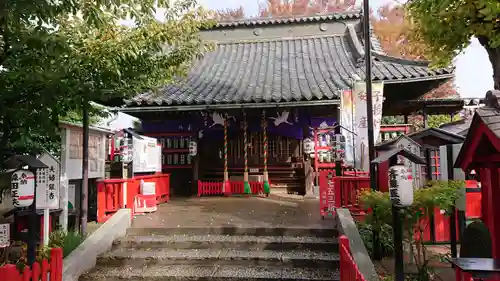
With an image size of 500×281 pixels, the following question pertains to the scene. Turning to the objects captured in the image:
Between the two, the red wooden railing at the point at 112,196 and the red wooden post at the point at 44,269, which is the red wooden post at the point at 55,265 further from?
the red wooden railing at the point at 112,196

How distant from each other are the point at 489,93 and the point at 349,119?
5.33 m

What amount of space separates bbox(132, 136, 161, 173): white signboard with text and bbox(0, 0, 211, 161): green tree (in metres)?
2.90

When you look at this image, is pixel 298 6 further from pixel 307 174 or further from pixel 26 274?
pixel 26 274

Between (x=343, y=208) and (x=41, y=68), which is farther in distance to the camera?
(x=343, y=208)

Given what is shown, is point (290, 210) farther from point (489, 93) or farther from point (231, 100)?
point (489, 93)

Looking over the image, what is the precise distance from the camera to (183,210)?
32.1 feet

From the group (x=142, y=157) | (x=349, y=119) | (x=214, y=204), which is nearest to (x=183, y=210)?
(x=214, y=204)

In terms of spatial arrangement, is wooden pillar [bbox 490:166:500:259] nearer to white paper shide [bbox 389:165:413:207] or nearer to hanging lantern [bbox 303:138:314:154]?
white paper shide [bbox 389:165:413:207]

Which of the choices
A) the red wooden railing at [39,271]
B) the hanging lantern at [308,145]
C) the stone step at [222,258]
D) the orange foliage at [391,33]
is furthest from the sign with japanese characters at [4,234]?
the orange foliage at [391,33]

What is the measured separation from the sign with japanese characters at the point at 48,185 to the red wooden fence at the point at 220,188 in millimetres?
6603

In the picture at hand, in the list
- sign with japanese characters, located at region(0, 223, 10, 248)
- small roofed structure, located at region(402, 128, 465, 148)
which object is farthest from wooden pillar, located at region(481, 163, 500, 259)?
sign with japanese characters, located at region(0, 223, 10, 248)

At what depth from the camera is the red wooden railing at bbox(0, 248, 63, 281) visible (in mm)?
4164

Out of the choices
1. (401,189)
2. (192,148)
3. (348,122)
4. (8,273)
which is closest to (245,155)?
(192,148)

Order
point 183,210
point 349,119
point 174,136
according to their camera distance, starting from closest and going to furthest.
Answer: point 349,119 < point 183,210 < point 174,136
